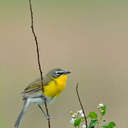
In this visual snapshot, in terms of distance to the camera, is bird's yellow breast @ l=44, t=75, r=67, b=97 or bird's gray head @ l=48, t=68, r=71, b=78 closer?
bird's yellow breast @ l=44, t=75, r=67, b=97

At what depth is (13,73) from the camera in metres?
13.5

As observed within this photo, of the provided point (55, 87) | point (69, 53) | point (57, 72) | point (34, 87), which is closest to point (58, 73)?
point (57, 72)

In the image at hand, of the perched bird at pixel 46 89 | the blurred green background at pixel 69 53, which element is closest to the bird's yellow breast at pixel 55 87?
the perched bird at pixel 46 89

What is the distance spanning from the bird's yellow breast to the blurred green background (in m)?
3.57

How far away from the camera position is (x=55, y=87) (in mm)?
5844

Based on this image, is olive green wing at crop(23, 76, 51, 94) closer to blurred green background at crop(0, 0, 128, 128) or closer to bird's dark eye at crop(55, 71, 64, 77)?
bird's dark eye at crop(55, 71, 64, 77)

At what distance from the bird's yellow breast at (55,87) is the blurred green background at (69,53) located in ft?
11.7

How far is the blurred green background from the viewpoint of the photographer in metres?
11.1

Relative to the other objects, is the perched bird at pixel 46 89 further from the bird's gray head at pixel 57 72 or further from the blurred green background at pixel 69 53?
the blurred green background at pixel 69 53

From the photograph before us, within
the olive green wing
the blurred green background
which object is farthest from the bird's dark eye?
the blurred green background

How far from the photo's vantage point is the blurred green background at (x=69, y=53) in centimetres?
1110

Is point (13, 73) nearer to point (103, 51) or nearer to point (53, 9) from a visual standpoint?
point (103, 51)

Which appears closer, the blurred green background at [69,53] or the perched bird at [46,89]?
the perched bird at [46,89]

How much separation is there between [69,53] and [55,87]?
28.3ft
